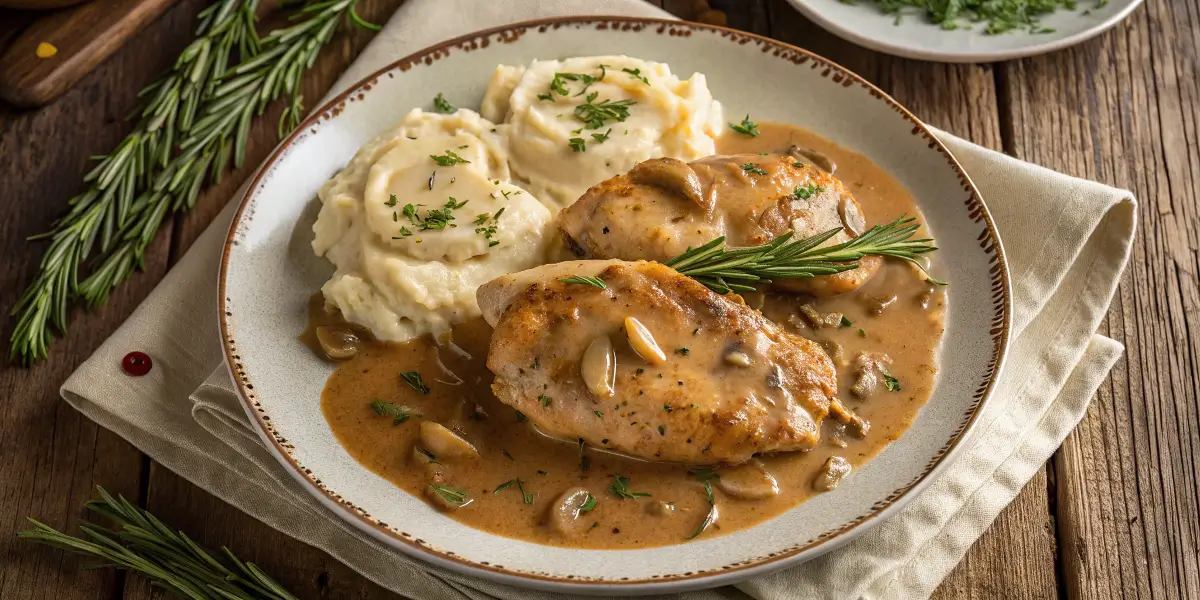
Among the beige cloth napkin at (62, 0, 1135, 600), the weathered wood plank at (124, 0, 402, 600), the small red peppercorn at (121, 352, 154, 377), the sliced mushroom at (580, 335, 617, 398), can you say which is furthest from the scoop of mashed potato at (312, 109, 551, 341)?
the weathered wood plank at (124, 0, 402, 600)

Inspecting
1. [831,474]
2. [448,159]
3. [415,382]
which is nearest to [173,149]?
[448,159]

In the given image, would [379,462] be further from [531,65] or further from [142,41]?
[142,41]

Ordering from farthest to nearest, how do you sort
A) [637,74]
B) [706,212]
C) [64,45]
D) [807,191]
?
1. [64,45]
2. [637,74]
3. [807,191]
4. [706,212]

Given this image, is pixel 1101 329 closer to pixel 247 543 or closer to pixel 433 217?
pixel 433 217

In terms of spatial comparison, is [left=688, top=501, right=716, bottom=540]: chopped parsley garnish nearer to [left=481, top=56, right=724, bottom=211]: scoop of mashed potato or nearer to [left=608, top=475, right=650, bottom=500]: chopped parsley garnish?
[left=608, top=475, right=650, bottom=500]: chopped parsley garnish

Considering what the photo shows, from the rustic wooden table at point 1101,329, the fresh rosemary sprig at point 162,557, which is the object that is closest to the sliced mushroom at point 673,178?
the rustic wooden table at point 1101,329

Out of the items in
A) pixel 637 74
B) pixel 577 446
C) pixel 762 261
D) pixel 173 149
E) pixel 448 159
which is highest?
pixel 637 74

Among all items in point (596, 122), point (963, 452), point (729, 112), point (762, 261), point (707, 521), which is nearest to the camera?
point (707, 521)
